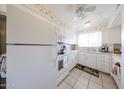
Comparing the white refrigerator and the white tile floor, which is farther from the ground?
the white refrigerator

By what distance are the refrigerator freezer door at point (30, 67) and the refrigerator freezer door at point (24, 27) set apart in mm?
97

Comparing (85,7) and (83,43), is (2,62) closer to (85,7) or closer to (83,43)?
(85,7)

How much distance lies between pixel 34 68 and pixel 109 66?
Answer: 3.33 m

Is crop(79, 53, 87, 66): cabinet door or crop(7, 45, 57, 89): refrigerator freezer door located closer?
crop(7, 45, 57, 89): refrigerator freezer door

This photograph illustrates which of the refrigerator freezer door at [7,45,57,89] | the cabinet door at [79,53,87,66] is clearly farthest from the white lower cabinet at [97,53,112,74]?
the refrigerator freezer door at [7,45,57,89]

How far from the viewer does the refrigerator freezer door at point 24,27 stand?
964 mm

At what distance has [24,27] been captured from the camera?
42.7 inches

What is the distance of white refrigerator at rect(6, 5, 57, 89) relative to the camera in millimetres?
965

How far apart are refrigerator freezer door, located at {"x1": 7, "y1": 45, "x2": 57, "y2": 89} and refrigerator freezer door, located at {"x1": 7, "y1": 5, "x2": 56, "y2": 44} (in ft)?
0.32

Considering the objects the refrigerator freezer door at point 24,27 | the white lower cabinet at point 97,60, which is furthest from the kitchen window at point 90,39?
the refrigerator freezer door at point 24,27

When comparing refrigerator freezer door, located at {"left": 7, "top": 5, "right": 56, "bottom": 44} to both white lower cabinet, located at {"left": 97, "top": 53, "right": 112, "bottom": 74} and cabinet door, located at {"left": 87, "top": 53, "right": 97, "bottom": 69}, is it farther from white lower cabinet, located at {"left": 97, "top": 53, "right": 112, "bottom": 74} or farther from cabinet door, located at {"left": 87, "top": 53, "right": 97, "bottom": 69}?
cabinet door, located at {"left": 87, "top": 53, "right": 97, "bottom": 69}

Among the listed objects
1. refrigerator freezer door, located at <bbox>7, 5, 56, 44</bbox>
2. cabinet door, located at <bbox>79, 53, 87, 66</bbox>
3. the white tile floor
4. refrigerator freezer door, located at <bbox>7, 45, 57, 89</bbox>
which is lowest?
the white tile floor

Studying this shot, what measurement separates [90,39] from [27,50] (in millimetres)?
4680
